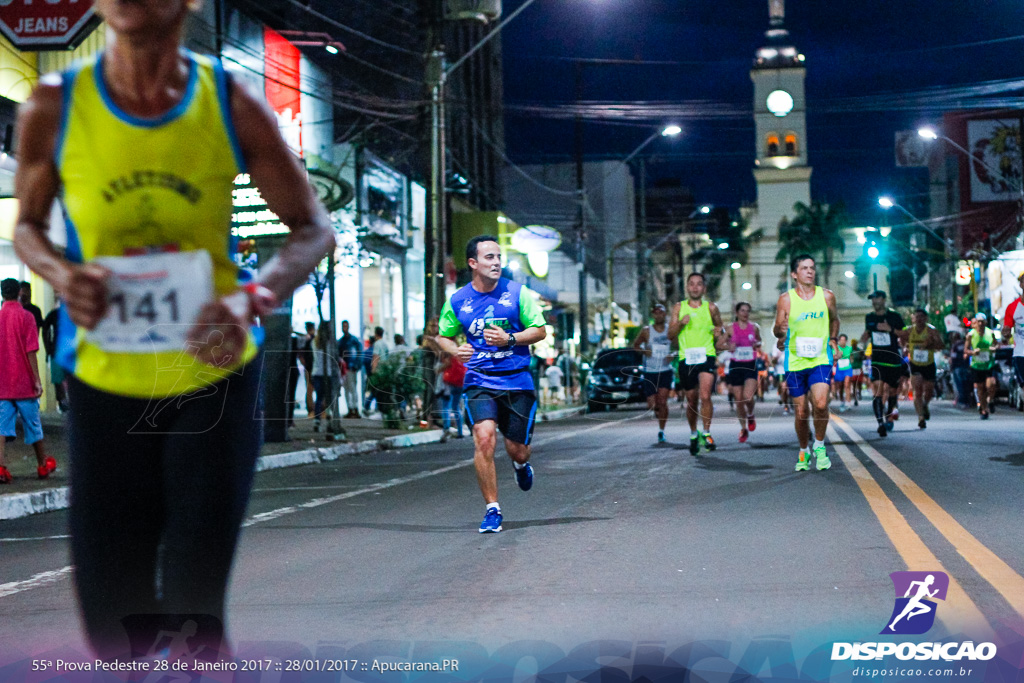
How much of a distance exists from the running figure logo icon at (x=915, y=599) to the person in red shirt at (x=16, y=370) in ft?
29.0

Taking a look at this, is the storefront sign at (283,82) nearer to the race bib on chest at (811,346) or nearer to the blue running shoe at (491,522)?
the race bib on chest at (811,346)

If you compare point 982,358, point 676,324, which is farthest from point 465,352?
point 982,358

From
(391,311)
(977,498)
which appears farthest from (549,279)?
(977,498)

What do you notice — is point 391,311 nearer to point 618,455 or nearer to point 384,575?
point 618,455

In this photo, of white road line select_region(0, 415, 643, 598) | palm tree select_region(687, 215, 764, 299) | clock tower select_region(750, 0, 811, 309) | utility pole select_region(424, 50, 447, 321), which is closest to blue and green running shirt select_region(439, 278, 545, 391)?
white road line select_region(0, 415, 643, 598)

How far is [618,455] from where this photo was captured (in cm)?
1552

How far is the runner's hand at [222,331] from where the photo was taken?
103 inches

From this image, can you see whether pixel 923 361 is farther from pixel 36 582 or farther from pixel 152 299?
pixel 152 299

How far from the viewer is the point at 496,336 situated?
27.8 ft

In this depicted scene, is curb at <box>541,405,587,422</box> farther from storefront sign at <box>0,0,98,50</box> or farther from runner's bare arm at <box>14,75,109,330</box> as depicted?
runner's bare arm at <box>14,75,109,330</box>

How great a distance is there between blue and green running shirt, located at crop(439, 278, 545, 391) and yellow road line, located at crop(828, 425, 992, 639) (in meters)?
2.52

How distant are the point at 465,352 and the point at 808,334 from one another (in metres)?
5.47

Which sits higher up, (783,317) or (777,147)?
(777,147)

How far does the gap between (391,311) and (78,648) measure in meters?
32.6
